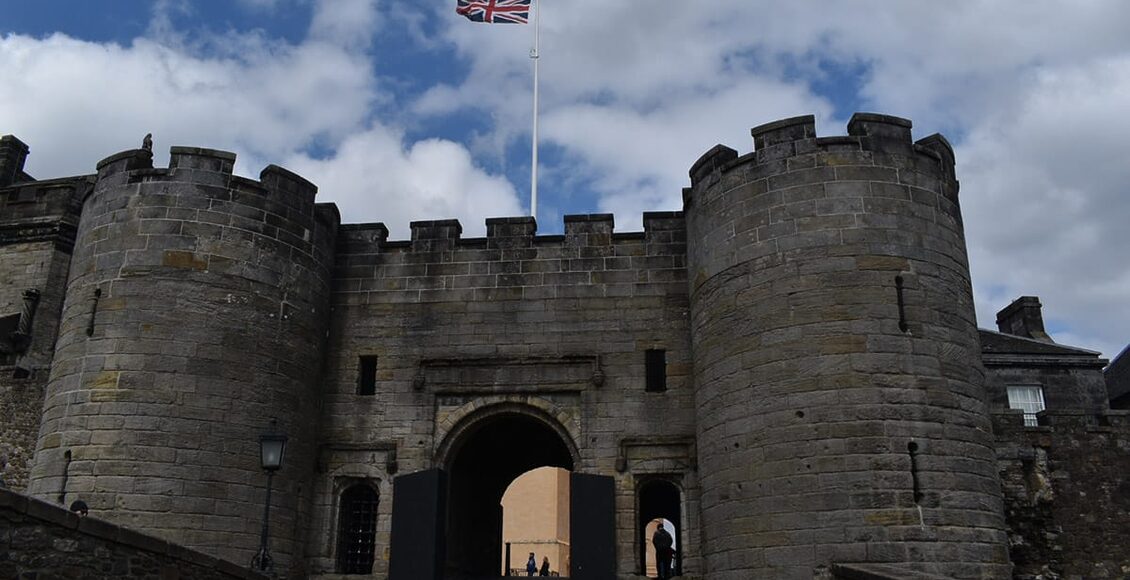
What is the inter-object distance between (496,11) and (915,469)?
1360cm

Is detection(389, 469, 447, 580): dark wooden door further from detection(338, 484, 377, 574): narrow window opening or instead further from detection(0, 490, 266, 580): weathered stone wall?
detection(0, 490, 266, 580): weathered stone wall

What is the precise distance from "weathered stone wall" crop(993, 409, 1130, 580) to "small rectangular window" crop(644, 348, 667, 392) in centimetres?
652

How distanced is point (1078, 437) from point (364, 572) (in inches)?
501

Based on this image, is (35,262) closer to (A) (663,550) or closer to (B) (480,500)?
(B) (480,500)

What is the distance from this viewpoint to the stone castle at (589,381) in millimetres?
12117

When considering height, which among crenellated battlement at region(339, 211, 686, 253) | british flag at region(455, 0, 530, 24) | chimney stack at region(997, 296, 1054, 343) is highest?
british flag at region(455, 0, 530, 24)

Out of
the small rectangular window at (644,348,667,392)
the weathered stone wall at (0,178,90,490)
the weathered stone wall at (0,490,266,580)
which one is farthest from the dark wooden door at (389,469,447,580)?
the weathered stone wall at (0,178,90,490)

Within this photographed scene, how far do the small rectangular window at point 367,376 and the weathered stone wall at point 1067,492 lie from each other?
36.3 ft

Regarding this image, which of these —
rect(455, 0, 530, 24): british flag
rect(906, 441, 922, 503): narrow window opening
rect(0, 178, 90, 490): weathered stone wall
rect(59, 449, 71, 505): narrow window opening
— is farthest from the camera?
rect(455, 0, 530, 24): british flag

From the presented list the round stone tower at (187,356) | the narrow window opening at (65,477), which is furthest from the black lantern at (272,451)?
the narrow window opening at (65,477)

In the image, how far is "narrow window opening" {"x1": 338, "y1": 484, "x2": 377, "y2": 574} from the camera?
1506cm

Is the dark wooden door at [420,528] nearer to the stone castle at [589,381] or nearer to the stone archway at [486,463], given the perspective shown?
the stone castle at [589,381]

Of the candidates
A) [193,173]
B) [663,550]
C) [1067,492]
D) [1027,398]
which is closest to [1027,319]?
[1027,398]

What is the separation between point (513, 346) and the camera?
15648 millimetres
